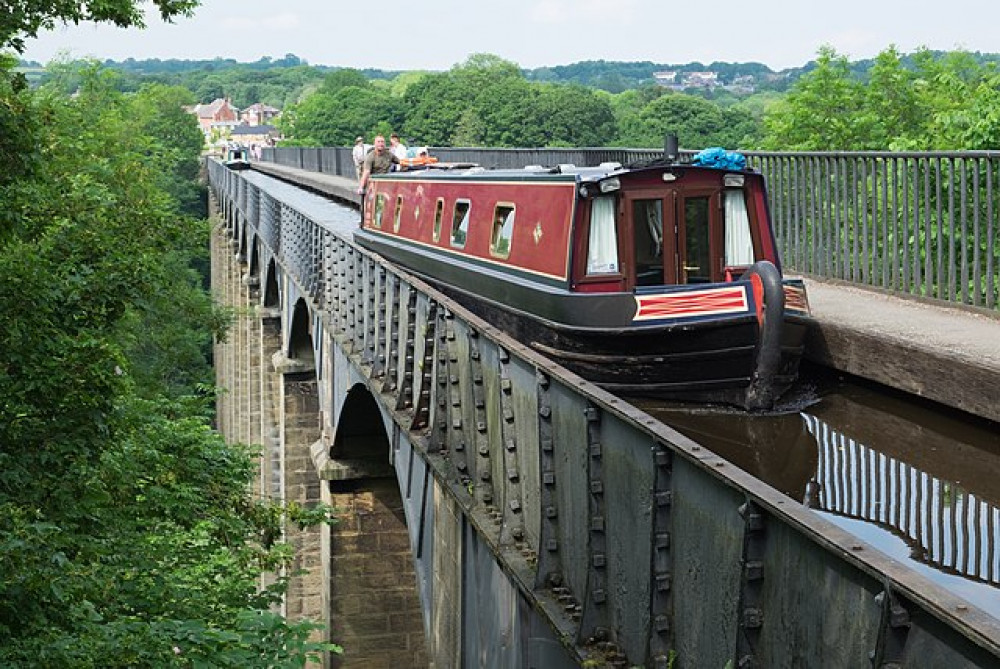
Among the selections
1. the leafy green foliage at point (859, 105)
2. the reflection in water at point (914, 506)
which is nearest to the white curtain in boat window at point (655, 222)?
the reflection in water at point (914, 506)

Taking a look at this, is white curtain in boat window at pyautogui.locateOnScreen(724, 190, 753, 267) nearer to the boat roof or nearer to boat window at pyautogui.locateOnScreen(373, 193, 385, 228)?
the boat roof

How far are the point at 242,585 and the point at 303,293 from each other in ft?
31.5

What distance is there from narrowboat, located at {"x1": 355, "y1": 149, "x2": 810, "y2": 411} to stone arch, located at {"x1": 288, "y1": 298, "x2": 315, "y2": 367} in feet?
41.3

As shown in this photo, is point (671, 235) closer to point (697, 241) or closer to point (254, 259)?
point (697, 241)

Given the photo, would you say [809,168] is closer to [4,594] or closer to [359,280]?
[359,280]

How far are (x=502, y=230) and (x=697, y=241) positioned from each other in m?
2.51

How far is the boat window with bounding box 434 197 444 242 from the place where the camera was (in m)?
15.3

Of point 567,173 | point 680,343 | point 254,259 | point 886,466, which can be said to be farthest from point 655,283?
point 254,259

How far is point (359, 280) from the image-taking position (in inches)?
560

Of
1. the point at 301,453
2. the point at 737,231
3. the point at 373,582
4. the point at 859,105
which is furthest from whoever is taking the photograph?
the point at 859,105

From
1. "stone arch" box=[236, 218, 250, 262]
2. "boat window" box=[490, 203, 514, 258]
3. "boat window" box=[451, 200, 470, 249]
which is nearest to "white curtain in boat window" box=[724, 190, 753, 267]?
"boat window" box=[490, 203, 514, 258]

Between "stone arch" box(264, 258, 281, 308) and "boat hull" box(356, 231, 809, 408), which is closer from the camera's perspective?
"boat hull" box(356, 231, 809, 408)

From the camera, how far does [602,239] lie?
414 inches

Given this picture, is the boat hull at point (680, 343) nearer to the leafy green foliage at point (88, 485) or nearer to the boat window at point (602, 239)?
the boat window at point (602, 239)
